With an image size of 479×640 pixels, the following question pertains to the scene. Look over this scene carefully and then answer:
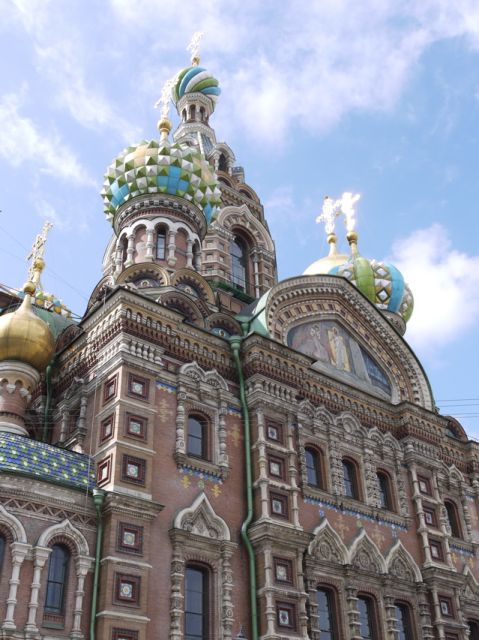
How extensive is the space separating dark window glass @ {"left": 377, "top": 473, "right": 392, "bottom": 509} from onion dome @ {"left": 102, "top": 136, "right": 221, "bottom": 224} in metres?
6.40

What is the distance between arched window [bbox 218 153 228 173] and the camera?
67.9 ft

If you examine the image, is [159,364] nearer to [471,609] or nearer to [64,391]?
[64,391]

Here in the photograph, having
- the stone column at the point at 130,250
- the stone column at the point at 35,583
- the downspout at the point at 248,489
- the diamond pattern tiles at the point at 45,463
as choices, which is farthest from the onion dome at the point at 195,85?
the stone column at the point at 35,583

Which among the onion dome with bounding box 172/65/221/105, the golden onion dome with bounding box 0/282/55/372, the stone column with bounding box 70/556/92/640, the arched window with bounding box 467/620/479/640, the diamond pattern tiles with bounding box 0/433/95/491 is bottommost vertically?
the stone column with bounding box 70/556/92/640

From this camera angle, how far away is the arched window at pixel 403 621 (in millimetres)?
11961

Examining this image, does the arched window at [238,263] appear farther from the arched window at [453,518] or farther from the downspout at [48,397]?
the arched window at [453,518]

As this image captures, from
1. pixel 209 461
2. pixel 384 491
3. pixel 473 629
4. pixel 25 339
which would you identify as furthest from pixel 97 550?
pixel 473 629

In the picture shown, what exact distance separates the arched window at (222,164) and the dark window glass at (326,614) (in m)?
12.2

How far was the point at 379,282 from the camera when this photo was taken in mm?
20453

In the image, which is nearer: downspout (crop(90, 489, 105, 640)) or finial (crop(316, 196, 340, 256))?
downspout (crop(90, 489, 105, 640))

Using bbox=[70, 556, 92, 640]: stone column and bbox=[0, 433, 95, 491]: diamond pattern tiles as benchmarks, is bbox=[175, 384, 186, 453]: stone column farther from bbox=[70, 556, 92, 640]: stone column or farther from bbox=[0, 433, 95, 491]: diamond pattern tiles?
bbox=[70, 556, 92, 640]: stone column

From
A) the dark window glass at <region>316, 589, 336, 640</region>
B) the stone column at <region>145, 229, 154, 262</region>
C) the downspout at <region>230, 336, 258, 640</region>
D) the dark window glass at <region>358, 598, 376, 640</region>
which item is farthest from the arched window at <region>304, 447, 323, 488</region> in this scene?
the stone column at <region>145, 229, 154, 262</region>

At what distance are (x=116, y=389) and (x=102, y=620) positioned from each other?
3087mm

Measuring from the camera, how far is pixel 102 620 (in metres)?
8.79
